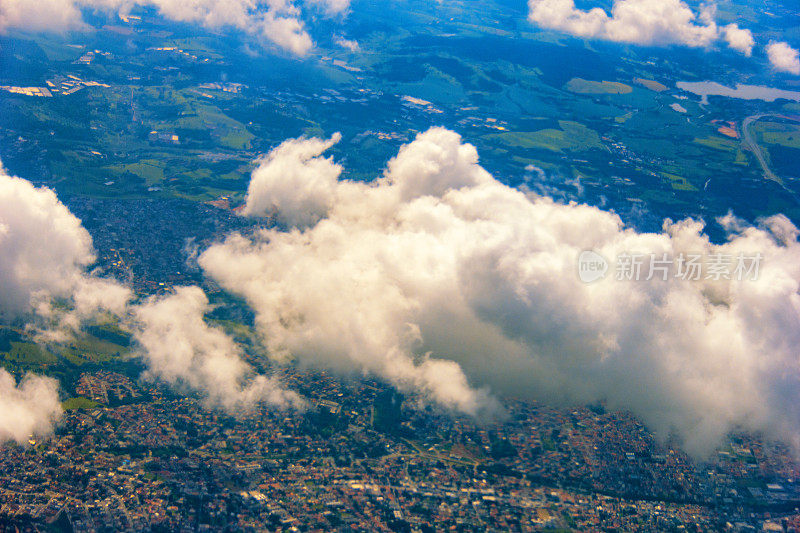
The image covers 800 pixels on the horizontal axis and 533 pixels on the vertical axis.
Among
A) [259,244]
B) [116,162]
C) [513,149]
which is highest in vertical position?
[513,149]

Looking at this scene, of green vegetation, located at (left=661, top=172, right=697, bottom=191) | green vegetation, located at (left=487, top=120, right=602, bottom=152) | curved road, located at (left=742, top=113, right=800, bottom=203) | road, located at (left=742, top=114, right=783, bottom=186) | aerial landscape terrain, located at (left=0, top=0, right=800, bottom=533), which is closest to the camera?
aerial landscape terrain, located at (left=0, top=0, right=800, bottom=533)

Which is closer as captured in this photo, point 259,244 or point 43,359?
point 43,359

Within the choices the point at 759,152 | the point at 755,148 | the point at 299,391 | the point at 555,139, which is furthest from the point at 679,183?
the point at 299,391

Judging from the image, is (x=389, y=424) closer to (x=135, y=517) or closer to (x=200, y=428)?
(x=200, y=428)

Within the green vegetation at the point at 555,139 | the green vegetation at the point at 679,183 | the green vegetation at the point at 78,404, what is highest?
the green vegetation at the point at 555,139

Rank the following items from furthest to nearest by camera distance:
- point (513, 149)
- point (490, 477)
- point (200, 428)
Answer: point (513, 149), point (200, 428), point (490, 477)

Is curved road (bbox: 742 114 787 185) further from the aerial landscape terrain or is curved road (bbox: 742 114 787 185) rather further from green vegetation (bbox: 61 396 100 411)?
green vegetation (bbox: 61 396 100 411)

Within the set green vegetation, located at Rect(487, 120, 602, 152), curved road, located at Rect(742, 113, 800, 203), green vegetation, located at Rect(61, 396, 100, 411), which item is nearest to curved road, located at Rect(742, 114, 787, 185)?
curved road, located at Rect(742, 113, 800, 203)

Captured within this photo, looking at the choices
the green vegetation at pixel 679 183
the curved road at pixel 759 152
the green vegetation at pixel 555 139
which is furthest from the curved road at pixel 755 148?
the green vegetation at pixel 555 139

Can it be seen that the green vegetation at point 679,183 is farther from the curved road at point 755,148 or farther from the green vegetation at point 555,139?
the green vegetation at point 555,139

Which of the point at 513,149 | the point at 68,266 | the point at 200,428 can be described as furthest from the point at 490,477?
the point at 513,149

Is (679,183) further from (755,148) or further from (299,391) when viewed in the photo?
(299,391)
